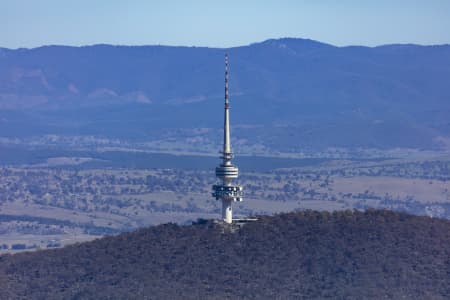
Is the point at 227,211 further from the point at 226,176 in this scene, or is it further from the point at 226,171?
the point at 226,171

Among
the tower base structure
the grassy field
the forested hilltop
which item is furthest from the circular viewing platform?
the grassy field

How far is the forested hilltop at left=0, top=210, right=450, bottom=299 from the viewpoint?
59.8 metres

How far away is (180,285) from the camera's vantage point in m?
60.3

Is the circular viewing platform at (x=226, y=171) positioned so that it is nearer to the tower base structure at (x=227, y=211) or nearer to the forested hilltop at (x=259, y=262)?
the tower base structure at (x=227, y=211)

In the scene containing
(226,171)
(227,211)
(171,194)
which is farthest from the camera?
(171,194)

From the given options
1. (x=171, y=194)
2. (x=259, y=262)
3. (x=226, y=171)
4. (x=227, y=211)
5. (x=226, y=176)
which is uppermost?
(x=226, y=171)

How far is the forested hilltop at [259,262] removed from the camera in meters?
59.8

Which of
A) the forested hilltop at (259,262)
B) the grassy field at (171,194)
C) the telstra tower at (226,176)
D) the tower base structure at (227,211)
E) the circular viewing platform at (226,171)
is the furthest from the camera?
the grassy field at (171,194)

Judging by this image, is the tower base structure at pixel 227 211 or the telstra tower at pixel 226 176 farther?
the tower base structure at pixel 227 211

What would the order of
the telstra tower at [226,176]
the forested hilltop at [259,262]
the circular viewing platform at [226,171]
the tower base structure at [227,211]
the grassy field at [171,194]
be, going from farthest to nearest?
the grassy field at [171,194], the tower base structure at [227,211], the circular viewing platform at [226,171], the telstra tower at [226,176], the forested hilltop at [259,262]

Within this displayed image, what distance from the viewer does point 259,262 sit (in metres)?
63.3

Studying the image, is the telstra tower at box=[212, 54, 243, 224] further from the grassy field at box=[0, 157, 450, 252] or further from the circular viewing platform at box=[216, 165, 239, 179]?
the grassy field at box=[0, 157, 450, 252]

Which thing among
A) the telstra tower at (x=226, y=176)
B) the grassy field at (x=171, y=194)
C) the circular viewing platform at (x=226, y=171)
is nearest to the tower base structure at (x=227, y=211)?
the telstra tower at (x=226, y=176)

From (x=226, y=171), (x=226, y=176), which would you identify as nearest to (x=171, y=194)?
(x=226, y=176)
